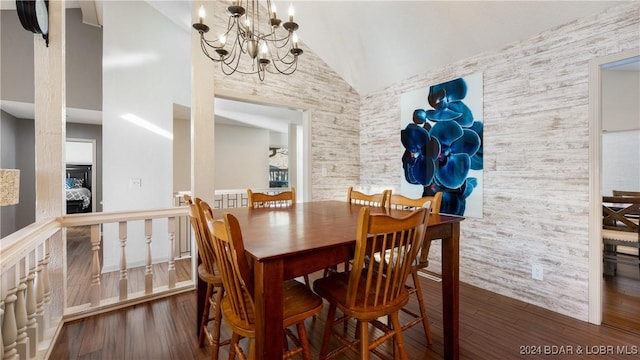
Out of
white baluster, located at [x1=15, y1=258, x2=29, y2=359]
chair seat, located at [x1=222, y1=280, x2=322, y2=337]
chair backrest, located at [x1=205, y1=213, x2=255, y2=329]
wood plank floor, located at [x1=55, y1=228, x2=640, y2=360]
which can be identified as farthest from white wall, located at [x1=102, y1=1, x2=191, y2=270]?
chair backrest, located at [x1=205, y1=213, x2=255, y2=329]

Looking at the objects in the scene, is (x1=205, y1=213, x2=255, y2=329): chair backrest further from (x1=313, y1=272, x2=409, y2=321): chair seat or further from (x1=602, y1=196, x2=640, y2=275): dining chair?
(x1=602, y1=196, x2=640, y2=275): dining chair

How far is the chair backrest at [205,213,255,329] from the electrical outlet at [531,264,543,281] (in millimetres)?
2427

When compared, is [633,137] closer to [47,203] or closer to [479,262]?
[479,262]

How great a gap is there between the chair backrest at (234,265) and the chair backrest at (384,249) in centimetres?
44

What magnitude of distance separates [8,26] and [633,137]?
8891 millimetres

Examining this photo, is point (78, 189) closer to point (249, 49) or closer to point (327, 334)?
point (249, 49)

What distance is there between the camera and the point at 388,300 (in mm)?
1289

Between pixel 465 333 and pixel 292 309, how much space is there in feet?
4.74

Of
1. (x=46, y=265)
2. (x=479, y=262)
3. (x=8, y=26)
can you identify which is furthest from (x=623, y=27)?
(x=8, y=26)

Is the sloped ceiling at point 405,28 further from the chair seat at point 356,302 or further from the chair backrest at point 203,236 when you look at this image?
the chair backrest at point 203,236

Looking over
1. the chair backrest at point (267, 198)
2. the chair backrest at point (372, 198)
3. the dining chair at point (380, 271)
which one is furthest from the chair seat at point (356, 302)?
the chair backrest at point (267, 198)

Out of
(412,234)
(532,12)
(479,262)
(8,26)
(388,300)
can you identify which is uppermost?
(8,26)

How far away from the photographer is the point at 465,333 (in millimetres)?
1925

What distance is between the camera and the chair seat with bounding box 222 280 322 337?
1129 millimetres
